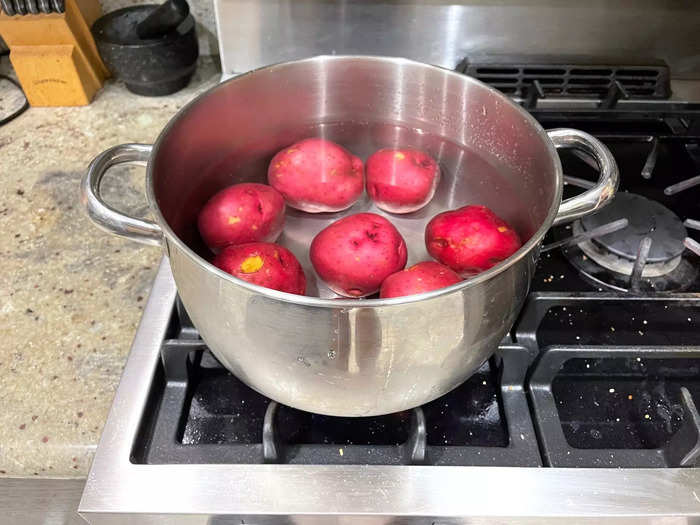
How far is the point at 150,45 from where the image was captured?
811 millimetres

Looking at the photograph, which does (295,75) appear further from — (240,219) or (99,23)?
(99,23)

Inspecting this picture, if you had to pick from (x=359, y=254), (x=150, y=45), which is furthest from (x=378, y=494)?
(x=150, y=45)

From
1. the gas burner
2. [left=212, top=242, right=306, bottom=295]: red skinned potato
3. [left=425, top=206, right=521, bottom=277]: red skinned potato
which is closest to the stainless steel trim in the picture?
[left=212, top=242, right=306, bottom=295]: red skinned potato

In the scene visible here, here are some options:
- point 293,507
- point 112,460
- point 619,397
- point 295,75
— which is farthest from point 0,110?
point 619,397

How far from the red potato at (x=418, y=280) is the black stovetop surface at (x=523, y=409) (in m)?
0.08

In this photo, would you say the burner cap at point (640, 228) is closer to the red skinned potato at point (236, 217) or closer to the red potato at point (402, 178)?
the red potato at point (402, 178)

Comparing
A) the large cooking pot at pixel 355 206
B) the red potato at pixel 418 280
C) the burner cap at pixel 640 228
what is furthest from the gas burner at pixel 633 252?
the red potato at pixel 418 280

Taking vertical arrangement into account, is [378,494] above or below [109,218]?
below

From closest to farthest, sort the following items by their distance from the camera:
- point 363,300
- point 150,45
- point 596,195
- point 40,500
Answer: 1. point 363,300
2. point 596,195
3. point 40,500
4. point 150,45

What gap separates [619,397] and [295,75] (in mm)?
430

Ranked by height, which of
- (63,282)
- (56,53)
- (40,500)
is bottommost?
(40,500)

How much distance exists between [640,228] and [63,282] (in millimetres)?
625

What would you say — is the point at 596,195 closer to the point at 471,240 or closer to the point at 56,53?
the point at 471,240

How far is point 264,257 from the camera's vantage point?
48cm
